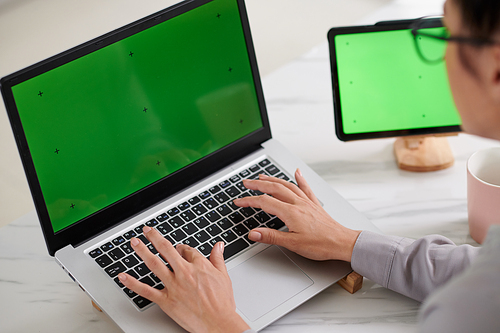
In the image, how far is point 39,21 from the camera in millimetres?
2691

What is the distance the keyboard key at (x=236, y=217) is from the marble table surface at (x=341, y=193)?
190 millimetres

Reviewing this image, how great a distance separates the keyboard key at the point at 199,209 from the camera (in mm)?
981

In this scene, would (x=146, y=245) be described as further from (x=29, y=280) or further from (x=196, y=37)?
(x=196, y=37)

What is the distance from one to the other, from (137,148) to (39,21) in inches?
80.7

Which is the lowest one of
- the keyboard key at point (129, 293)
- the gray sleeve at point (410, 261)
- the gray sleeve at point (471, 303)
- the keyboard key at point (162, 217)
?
the gray sleeve at point (410, 261)

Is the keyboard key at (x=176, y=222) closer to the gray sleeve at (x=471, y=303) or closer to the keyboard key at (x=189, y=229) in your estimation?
the keyboard key at (x=189, y=229)

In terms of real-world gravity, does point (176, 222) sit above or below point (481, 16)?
below

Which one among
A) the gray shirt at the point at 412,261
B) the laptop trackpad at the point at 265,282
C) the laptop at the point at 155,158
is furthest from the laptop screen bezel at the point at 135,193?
the gray shirt at the point at 412,261

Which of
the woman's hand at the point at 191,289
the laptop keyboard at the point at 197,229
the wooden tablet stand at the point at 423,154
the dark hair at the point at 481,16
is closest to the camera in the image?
the dark hair at the point at 481,16

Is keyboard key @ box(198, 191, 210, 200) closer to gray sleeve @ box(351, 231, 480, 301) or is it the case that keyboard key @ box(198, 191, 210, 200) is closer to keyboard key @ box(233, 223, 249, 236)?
keyboard key @ box(233, 223, 249, 236)

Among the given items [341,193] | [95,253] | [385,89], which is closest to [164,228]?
[95,253]

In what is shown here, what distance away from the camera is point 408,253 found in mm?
886

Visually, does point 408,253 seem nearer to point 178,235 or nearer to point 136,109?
point 178,235

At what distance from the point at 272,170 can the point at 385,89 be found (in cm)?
29
